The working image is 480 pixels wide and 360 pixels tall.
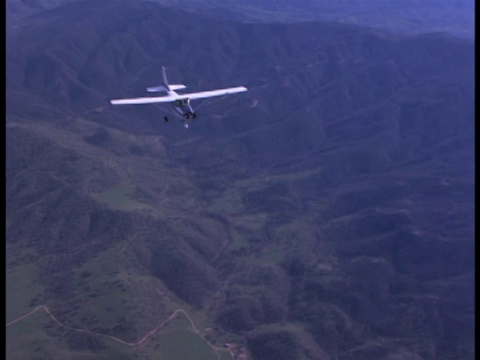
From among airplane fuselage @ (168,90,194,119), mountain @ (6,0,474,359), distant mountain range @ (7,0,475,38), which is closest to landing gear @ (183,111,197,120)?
airplane fuselage @ (168,90,194,119)

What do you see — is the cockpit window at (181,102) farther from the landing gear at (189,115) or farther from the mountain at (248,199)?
the mountain at (248,199)

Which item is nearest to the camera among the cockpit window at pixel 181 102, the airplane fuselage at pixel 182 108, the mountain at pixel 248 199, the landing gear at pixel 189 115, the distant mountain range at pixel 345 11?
the landing gear at pixel 189 115

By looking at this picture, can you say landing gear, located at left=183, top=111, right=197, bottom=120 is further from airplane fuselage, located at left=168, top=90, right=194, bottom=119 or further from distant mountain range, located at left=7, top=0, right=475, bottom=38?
distant mountain range, located at left=7, top=0, right=475, bottom=38

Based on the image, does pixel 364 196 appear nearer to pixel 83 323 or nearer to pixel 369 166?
pixel 369 166

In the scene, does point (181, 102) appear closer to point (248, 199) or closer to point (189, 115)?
point (189, 115)

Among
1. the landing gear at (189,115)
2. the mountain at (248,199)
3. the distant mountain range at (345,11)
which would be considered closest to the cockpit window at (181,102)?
the landing gear at (189,115)

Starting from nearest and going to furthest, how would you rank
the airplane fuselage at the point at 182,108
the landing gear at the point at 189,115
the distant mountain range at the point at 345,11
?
the landing gear at the point at 189,115, the airplane fuselage at the point at 182,108, the distant mountain range at the point at 345,11

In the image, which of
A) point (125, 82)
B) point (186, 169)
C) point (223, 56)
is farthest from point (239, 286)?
point (223, 56)

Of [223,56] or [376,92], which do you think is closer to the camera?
[376,92]
